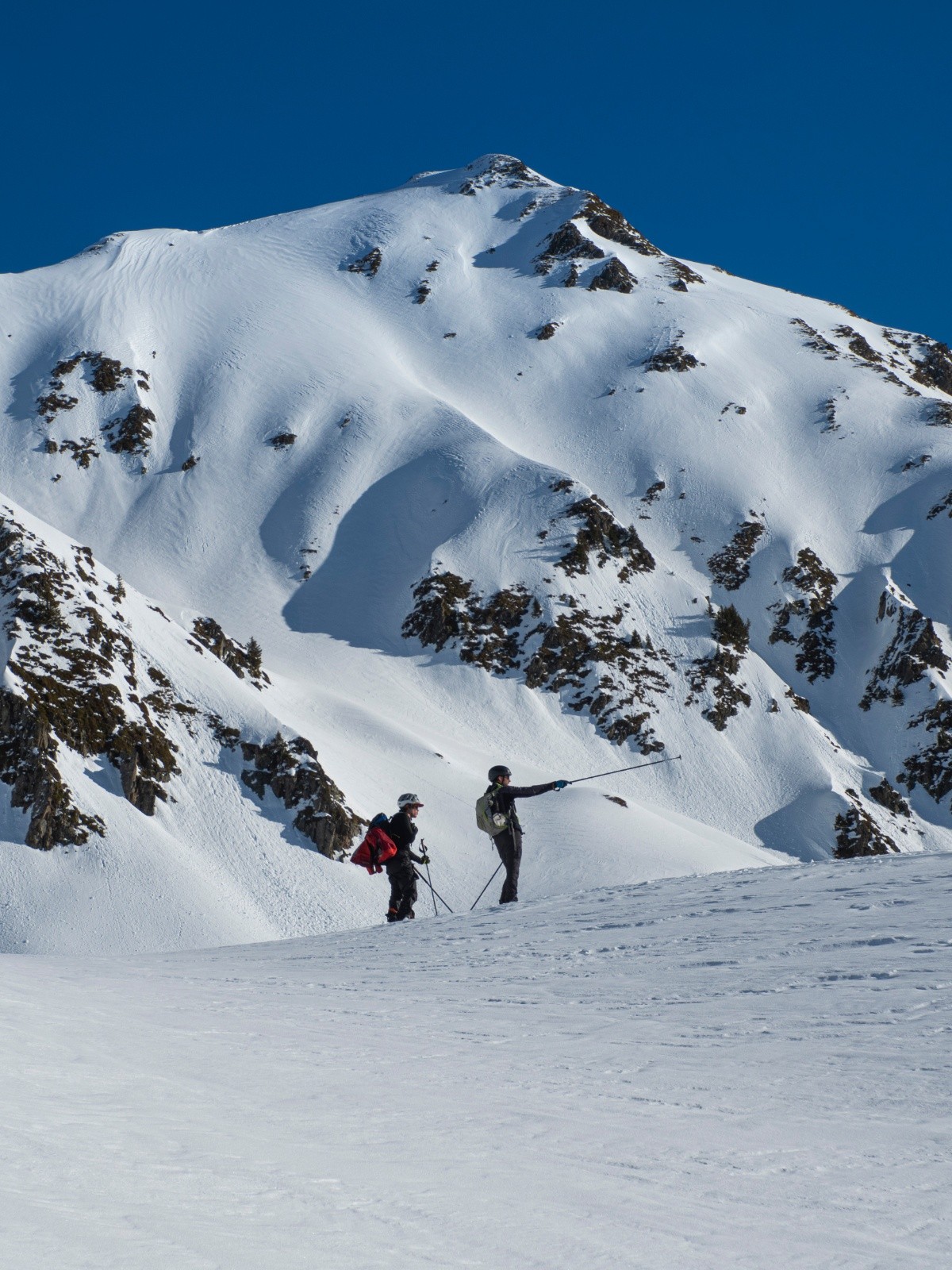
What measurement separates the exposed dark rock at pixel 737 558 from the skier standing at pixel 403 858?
214ft

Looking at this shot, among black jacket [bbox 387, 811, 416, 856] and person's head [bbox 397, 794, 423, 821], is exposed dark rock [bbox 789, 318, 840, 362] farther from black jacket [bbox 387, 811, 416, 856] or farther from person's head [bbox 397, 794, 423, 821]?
black jacket [bbox 387, 811, 416, 856]

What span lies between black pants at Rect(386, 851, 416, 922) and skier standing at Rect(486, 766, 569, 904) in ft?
4.72

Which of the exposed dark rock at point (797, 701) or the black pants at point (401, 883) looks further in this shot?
the exposed dark rock at point (797, 701)

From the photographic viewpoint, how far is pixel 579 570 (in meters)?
73.7

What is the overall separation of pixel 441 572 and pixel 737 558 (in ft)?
77.3

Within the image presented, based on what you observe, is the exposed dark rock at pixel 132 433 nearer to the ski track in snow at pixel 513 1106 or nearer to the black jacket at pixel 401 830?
the black jacket at pixel 401 830

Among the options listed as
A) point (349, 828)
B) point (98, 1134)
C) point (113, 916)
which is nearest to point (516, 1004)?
point (98, 1134)

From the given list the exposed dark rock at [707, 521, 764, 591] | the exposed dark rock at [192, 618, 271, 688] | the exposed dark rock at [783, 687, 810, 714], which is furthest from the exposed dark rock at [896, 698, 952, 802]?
the exposed dark rock at [192, 618, 271, 688]

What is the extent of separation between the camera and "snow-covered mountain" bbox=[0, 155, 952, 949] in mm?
42188

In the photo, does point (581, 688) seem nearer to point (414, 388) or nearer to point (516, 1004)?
point (414, 388)

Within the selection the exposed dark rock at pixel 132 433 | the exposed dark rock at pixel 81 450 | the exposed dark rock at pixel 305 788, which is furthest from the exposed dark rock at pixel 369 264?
the exposed dark rock at pixel 305 788

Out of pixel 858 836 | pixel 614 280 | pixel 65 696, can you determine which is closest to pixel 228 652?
pixel 65 696

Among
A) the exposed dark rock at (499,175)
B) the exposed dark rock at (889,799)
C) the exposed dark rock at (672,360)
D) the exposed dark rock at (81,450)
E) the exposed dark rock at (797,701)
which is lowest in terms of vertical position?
the exposed dark rock at (889,799)

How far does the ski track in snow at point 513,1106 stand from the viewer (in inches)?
142
